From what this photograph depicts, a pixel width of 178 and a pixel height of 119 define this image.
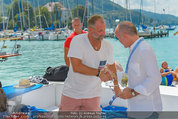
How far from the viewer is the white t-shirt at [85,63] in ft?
6.30

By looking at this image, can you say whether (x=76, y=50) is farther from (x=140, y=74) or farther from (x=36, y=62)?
(x=36, y=62)

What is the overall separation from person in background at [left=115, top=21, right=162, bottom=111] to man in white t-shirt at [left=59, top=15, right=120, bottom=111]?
32 cm

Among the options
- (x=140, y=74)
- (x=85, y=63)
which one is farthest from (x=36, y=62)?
(x=140, y=74)

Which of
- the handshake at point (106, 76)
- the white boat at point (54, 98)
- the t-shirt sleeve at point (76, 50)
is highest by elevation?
the t-shirt sleeve at point (76, 50)

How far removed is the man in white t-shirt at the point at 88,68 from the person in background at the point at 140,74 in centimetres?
32

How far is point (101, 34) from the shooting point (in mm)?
1947

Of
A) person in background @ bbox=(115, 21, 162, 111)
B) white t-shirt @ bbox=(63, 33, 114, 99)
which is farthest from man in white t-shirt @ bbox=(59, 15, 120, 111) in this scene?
person in background @ bbox=(115, 21, 162, 111)

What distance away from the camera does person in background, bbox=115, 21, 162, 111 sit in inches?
58.5

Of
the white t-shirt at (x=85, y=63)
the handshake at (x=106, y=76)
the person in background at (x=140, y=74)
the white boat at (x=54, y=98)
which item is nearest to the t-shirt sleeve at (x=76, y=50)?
the white t-shirt at (x=85, y=63)

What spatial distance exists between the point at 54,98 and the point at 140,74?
9.34 feet

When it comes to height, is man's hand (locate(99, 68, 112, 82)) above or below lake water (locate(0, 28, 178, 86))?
above

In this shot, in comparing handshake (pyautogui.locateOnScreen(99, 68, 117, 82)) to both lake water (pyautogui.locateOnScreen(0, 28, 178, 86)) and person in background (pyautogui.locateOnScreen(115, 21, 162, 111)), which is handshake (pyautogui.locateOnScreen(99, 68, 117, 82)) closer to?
person in background (pyautogui.locateOnScreen(115, 21, 162, 111))

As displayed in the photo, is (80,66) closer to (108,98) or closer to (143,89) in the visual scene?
(143,89)

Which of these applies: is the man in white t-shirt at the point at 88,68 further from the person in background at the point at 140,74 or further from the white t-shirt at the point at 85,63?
the person in background at the point at 140,74
